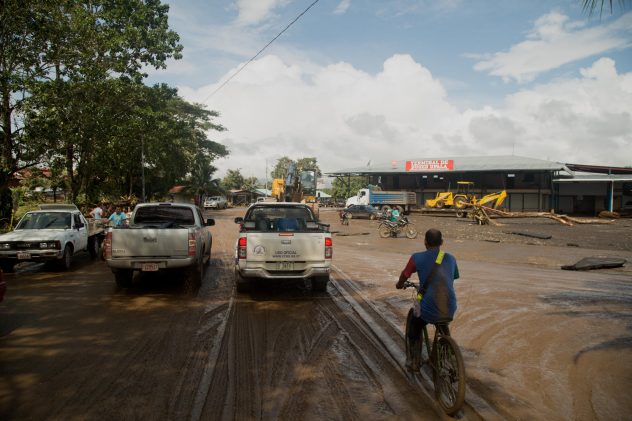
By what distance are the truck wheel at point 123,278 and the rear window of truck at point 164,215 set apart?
168cm

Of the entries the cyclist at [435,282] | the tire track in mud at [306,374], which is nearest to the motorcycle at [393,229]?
the tire track in mud at [306,374]

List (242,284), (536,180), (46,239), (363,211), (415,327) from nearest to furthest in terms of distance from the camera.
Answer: (415,327) → (242,284) → (46,239) → (363,211) → (536,180)

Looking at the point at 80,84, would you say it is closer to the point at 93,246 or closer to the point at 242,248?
the point at 93,246

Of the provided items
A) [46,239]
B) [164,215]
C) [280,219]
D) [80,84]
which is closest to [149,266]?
[164,215]

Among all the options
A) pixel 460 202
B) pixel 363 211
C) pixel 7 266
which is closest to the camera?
pixel 7 266

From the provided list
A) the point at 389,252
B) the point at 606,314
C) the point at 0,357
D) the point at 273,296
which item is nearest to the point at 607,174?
the point at 389,252

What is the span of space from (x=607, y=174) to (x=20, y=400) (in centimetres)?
5032

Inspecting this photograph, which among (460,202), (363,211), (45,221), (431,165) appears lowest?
(363,211)

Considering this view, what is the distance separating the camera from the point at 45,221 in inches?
489

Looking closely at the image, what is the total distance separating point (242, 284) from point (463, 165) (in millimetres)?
40729

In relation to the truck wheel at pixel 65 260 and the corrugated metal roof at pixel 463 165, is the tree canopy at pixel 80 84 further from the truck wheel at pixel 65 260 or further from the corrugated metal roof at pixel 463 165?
the corrugated metal roof at pixel 463 165

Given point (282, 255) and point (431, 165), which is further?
point (431, 165)

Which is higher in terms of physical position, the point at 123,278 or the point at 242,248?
the point at 242,248

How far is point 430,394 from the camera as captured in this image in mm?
4254
